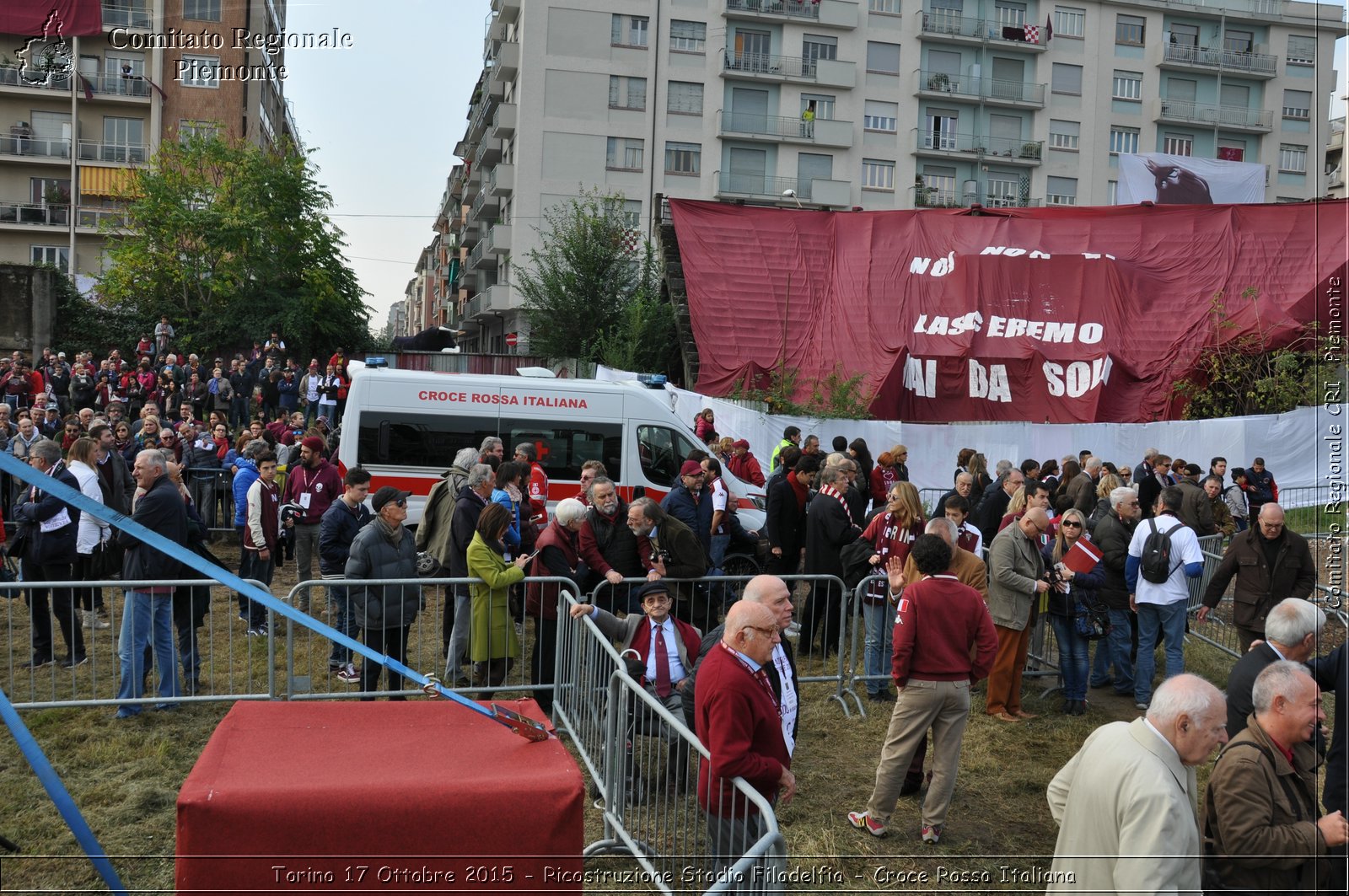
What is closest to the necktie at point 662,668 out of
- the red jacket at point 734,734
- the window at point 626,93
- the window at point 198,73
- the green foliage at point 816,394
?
the red jacket at point 734,734

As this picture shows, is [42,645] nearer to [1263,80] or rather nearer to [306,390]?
[306,390]

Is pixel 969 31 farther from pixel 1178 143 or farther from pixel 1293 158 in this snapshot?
pixel 1293 158

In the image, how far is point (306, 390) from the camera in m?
25.2

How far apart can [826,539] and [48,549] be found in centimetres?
664

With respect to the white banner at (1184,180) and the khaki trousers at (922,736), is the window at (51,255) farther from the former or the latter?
the khaki trousers at (922,736)

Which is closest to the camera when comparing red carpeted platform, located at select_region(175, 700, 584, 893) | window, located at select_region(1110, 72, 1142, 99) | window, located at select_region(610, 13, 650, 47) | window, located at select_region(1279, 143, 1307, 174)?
red carpeted platform, located at select_region(175, 700, 584, 893)

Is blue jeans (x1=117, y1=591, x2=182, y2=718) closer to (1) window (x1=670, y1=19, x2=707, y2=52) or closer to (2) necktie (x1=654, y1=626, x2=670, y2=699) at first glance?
(2) necktie (x1=654, y1=626, x2=670, y2=699)

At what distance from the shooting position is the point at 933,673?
237 inches

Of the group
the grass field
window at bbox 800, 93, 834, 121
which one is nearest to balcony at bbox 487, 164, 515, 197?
window at bbox 800, 93, 834, 121

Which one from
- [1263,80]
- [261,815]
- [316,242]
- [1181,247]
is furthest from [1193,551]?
[1263,80]

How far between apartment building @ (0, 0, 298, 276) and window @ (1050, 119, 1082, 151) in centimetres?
3926

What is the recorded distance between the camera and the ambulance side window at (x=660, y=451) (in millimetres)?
13648

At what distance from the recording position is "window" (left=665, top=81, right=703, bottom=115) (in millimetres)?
46594

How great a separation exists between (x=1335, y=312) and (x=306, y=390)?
2352 cm
